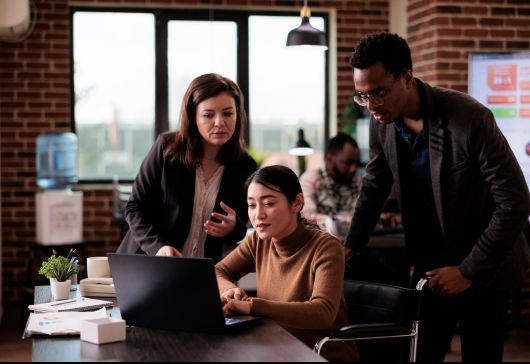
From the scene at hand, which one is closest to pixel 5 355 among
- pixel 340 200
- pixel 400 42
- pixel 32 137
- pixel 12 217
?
pixel 12 217

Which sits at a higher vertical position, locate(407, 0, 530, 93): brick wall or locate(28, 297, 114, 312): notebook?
locate(407, 0, 530, 93): brick wall

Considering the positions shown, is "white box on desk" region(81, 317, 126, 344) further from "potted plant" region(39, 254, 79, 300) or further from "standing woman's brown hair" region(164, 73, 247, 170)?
"standing woman's brown hair" region(164, 73, 247, 170)

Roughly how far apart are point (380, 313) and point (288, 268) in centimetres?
33

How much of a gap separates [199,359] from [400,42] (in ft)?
3.46

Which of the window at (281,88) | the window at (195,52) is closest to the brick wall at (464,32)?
the window at (281,88)

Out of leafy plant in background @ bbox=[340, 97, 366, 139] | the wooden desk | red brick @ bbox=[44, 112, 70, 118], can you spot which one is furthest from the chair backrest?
red brick @ bbox=[44, 112, 70, 118]

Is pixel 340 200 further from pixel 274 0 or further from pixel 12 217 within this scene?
pixel 12 217

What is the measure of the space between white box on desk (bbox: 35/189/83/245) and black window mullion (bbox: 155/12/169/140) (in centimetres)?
112

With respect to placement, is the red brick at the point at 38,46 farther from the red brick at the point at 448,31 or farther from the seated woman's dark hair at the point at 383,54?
the seated woman's dark hair at the point at 383,54

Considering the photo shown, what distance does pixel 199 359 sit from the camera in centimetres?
118

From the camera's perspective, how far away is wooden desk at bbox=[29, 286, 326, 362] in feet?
3.91

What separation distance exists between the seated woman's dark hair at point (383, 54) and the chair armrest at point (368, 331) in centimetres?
70

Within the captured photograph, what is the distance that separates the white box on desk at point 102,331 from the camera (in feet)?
4.21

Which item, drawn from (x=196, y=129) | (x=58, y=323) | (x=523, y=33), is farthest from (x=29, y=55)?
(x=58, y=323)
